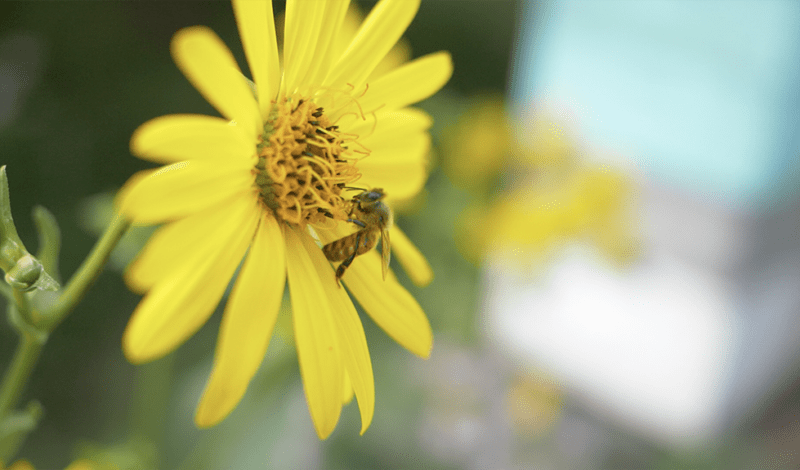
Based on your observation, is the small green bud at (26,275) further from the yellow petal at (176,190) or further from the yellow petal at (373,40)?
the yellow petal at (373,40)

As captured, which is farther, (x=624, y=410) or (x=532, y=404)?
(x=624, y=410)

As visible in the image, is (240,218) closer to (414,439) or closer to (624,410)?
(414,439)

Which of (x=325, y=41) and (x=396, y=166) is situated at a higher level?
(x=325, y=41)

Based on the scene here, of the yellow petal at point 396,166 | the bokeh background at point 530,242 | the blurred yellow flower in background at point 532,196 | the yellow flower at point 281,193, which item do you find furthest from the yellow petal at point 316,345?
the blurred yellow flower in background at point 532,196

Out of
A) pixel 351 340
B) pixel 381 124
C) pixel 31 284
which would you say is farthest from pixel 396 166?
pixel 31 284

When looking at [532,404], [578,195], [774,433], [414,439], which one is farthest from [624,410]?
[578,195]

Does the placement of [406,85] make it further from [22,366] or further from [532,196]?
[532,196]

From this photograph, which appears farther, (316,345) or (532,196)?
(532,196)

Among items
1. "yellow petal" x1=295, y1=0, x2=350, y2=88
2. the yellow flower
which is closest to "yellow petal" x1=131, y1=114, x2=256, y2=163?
the yellow flower
